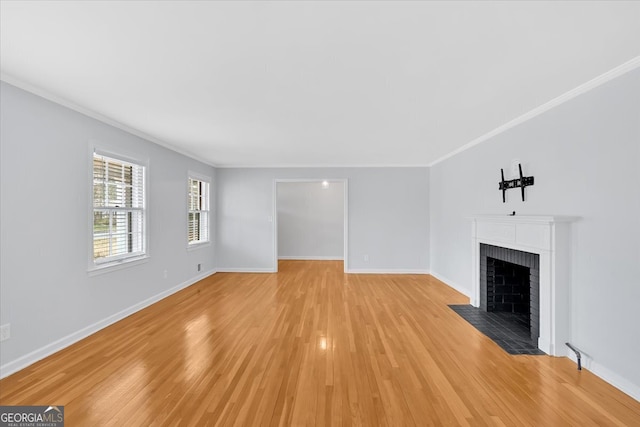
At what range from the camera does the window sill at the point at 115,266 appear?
315 cm

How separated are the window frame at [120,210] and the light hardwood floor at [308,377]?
0.72 metres

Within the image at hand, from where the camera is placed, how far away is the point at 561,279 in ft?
8.55

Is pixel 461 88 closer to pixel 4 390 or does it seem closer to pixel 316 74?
pixel 316 74

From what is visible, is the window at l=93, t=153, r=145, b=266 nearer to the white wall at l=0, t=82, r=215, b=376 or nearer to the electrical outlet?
the white wall at l=0, t=82, r=215, b=376

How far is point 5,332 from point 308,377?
2.49m

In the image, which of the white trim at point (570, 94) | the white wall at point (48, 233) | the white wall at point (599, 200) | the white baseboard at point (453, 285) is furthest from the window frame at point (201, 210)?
the white wall at point (599, 200)

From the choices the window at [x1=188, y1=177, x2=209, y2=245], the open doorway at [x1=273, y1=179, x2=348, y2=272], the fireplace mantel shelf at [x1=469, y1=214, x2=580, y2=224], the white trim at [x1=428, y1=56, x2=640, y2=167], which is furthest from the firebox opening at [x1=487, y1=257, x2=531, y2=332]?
the window at [x1=188, y1=177, x2=209, y2=245]

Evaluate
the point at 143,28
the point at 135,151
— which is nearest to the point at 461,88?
the point at 143,28

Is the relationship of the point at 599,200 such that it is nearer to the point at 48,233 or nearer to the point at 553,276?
the point at 553,276

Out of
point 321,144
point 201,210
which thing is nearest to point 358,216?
point 321,144

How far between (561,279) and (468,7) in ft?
8.20

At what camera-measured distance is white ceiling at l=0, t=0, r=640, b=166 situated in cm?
155

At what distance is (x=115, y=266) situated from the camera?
3.46 metres

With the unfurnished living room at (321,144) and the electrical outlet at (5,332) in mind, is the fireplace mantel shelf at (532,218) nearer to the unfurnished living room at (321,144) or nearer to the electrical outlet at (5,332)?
the unfurnished living room at (321,144)
